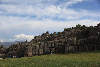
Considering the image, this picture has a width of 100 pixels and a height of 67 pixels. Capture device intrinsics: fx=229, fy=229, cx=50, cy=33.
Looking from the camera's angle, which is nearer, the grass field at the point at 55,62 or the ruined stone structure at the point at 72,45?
the grass field at the point at 55,62

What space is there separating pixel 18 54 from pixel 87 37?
100 ft

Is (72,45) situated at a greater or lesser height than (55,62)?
greater

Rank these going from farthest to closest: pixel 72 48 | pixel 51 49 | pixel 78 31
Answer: pixel 78 31 → pixel 51 49 → pixel 72 48

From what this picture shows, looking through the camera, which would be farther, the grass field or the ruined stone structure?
the ruined stone structure

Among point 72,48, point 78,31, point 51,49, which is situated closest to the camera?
point 72,48

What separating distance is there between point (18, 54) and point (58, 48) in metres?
20.1

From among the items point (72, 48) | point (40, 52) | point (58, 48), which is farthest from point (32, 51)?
point (72, 48)

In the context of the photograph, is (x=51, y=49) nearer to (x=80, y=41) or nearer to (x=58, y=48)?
(x=58, y=48)

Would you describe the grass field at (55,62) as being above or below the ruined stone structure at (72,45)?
below

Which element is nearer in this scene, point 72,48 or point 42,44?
point 72,48

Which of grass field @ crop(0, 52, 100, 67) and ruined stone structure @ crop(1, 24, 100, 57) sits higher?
ruined stone structure @ crop(1, 24, 100, 57)

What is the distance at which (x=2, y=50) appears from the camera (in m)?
112

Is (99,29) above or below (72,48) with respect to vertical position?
above

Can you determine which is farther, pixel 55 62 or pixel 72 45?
pixel 72 45
